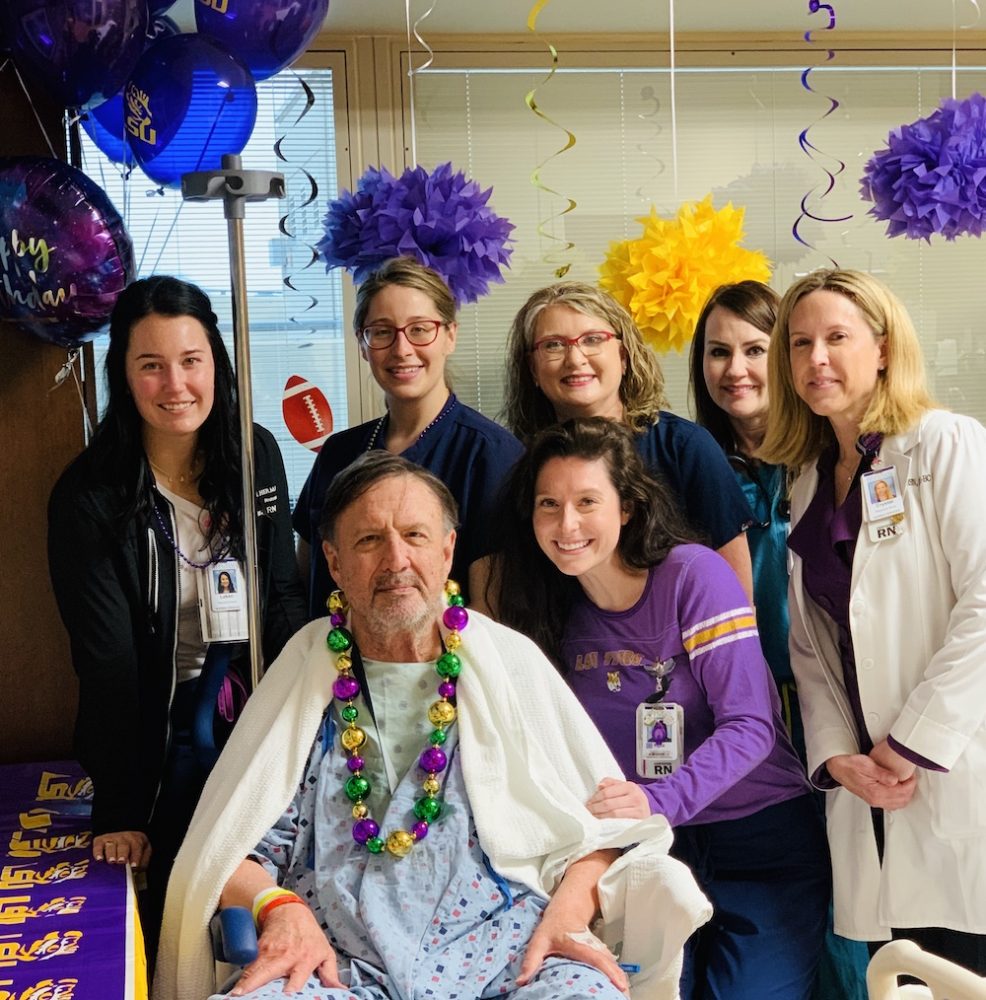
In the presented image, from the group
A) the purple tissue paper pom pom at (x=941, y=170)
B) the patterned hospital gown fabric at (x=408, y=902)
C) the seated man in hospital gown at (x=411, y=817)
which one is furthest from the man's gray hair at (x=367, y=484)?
the purple tissue paper pom pom at (x=941, y=170)

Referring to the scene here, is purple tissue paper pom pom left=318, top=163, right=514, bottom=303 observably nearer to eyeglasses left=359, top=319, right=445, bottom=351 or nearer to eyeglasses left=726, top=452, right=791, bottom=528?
eyeglasses left=359, top=319, right=445, bottom=351

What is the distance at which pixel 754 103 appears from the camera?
15.6 feet

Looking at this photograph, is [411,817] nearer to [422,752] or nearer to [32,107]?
[422,752]

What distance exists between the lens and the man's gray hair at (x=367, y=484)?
2.50m

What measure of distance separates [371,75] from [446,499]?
2489 mm

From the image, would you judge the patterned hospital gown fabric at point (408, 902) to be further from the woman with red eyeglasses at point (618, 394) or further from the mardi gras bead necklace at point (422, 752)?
the woman with red eyeglasses at point (618, 394)

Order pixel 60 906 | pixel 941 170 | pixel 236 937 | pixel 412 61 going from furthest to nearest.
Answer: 1. pixel 412 61
2. pixel 941 170
3. pixel 60 906
4. pixel 236 937

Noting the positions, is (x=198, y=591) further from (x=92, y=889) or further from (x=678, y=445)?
(x=678, y=445)

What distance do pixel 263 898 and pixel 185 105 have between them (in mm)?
1763

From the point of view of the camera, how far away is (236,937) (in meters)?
2.15

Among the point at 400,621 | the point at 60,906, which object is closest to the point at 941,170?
the point at 400,621

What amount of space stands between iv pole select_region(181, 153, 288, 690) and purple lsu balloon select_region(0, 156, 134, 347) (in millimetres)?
389

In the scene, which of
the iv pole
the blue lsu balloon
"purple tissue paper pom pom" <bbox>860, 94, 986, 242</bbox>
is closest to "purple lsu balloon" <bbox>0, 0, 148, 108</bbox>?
the blue lsu balloon

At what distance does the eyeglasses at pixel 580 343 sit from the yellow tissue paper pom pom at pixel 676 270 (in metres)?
0.48
